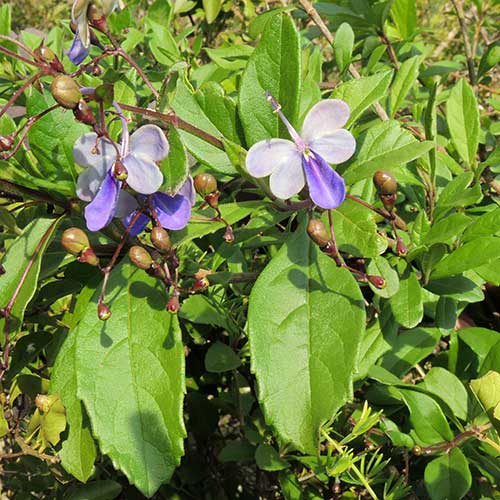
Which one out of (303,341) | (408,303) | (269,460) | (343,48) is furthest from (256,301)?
(343,48)

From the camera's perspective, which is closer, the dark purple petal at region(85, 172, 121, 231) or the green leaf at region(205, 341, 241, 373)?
the dark purple petal at region(85, 172, 121, 231)

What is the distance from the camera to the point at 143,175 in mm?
835

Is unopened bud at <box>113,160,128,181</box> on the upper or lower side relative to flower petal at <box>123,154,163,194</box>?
upper

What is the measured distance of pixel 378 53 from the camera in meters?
1.51

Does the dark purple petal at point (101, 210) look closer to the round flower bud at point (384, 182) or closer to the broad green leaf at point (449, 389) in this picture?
the round flower bud at point (384, 182)

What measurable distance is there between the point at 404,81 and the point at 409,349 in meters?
0.52

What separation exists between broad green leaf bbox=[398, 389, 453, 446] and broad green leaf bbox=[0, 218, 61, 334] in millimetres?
632

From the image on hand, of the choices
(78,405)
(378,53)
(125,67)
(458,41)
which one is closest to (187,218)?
(78,405)

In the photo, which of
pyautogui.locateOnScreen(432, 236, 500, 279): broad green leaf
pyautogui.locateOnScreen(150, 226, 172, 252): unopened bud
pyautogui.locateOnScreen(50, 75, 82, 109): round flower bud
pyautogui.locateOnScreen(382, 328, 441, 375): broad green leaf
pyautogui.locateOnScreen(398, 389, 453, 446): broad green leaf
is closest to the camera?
pyautogui.locateOnScreen(50, 75, 82, 109): round flower bud

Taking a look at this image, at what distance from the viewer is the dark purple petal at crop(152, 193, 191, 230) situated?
86 cm

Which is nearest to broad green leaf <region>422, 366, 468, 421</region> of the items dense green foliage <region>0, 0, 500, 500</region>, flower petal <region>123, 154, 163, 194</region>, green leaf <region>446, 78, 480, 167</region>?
dense green foliage <region>0, 0, 500, 500</region>

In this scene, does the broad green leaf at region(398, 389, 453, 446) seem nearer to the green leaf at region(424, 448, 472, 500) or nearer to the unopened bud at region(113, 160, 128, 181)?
the green leaf at region(424, 448, 472, 500)

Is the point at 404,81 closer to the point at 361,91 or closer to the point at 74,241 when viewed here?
the point at 361,91

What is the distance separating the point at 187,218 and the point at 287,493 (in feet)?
2.05
